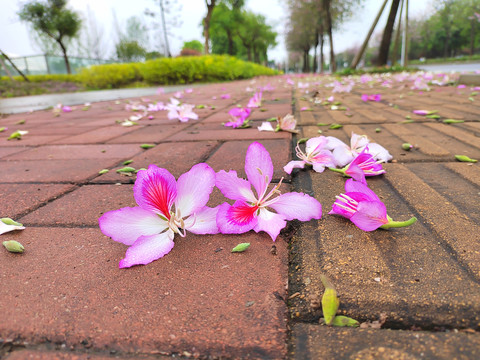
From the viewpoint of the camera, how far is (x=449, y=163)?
4.61 ft

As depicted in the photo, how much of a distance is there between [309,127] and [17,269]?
1.94 metres

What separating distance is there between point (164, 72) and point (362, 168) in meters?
12.2

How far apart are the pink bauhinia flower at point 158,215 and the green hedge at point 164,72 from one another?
1212 centimetres

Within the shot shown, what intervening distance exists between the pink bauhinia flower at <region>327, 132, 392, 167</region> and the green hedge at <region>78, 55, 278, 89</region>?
1167 centimetres

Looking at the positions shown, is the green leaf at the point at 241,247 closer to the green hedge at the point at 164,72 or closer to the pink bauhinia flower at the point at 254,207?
the pink bauhinia flower at the point at 254,207

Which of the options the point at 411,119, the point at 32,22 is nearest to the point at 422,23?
the point at 32,22

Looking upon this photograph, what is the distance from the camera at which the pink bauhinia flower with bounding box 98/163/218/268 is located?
80cm

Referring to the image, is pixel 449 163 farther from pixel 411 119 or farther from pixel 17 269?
pixel 17 269

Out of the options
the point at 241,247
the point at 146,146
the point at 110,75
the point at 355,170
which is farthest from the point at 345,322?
the point at 110,75

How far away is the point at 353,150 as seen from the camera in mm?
1387

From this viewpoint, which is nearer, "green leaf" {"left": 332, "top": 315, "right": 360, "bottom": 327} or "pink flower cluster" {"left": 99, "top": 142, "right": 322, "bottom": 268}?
"green leaf" {"left": 332, "top": 315, "right": 360, "bottom": 327}

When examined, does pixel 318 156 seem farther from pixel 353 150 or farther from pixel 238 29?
pixel 238 29

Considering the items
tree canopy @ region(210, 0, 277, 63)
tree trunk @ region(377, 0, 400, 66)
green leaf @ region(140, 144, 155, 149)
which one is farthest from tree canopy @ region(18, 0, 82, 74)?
A: green leaf @ region(140, 144, 155, 149)

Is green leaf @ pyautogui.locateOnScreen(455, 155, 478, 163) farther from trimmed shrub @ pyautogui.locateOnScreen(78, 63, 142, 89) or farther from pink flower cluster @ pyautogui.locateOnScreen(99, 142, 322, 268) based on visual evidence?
trimmed shrub @ pyautogui.locateOnScreen(78, 63, 142, 89)
